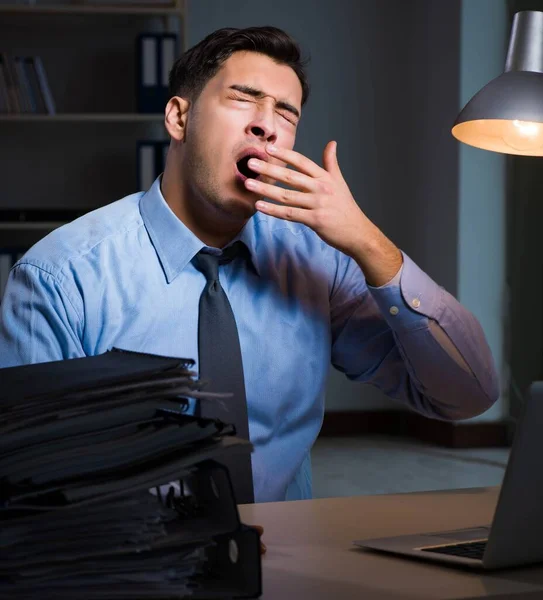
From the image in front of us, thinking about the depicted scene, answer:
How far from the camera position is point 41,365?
31.4 inches

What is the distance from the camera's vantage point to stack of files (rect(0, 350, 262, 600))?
648 millimetres

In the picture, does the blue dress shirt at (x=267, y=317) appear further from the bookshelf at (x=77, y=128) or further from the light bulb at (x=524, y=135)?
the bookshelf at (x=77, y=128)

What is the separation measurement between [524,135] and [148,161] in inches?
106

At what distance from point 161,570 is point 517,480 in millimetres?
285

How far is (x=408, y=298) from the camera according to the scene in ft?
A: 4.26

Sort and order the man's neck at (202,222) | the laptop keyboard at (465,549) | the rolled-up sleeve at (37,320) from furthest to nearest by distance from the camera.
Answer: the man's neck at (202,222), the rolled-up sleeve at (37,320), the laptop keyboard at (465,549)

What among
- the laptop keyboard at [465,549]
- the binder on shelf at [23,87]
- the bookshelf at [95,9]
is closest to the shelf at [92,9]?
the bookshelf at [95,9]

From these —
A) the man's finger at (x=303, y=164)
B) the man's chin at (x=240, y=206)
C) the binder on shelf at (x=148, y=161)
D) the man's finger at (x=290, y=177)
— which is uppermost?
the man's finger at (x=303, y=164)

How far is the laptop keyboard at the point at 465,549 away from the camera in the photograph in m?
0.82

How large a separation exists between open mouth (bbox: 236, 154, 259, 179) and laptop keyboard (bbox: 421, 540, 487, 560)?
748mm

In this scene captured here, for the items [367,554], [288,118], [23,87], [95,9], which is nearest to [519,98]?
[288,118]

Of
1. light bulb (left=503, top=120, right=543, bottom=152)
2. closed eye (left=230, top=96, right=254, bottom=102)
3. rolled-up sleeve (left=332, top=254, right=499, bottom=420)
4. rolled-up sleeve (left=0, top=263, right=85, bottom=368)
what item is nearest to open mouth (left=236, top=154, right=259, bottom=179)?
closed eye (left=230, top=96, right=254, bottom=102)

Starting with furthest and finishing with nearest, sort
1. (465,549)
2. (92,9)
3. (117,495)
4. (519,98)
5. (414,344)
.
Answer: (92,9)
(519,98)
(414,344)
(465,549)
(117,495)

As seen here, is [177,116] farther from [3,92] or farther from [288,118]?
[3,92]
